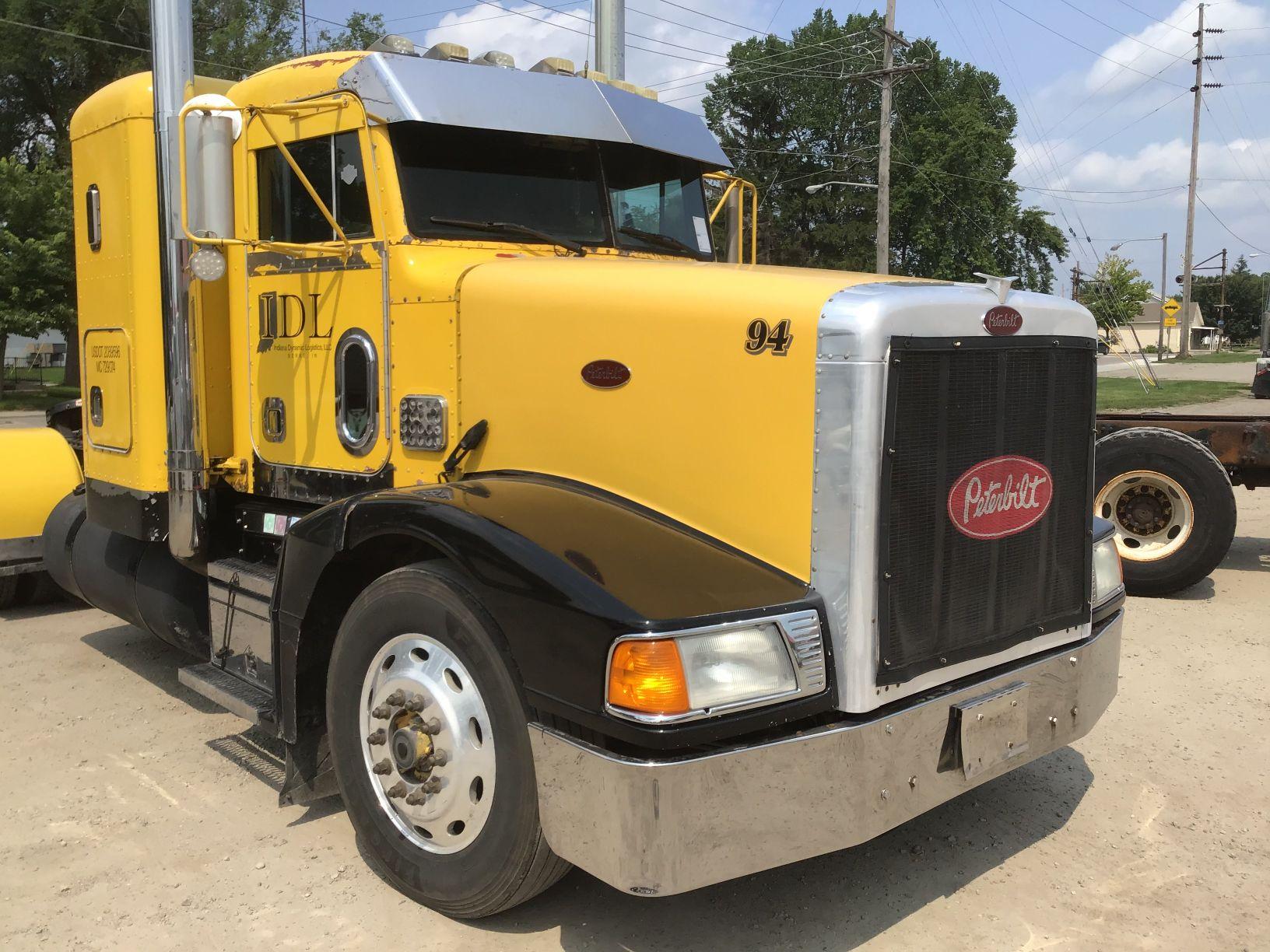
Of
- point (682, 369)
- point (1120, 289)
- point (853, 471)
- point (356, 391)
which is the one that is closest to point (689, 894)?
point (853, 471)

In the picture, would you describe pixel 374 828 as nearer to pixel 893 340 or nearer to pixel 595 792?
pixel 595 792

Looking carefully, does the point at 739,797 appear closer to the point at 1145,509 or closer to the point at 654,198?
the point at 654,198

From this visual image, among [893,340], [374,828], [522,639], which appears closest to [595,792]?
[522,639]

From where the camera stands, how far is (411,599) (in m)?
3.30

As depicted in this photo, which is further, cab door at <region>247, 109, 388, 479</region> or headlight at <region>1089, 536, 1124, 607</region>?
cab door at <region>247, 109, 388, 479</region>

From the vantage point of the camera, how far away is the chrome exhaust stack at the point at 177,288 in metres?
4.68

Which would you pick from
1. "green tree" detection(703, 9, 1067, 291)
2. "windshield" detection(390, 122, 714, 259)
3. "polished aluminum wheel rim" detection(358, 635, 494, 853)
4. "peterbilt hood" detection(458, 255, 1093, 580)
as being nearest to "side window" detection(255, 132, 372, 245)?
"windshield" detection(390, 122, 714, 259)

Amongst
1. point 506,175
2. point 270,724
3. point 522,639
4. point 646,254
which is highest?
point 506,175

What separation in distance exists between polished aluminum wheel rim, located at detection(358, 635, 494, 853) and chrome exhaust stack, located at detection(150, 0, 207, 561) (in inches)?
72.5

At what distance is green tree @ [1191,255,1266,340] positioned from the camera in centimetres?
11644

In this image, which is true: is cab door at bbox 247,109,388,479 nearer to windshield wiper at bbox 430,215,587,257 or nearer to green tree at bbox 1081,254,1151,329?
windshield wiper at bbox 430,215,587,257

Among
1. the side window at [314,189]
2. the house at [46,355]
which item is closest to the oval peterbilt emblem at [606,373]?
the side window at [314,189]

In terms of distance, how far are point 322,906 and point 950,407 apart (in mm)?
2444

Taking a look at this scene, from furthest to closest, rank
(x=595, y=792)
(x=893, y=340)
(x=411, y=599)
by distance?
(x=411, y=599) < (x=893, y=340) < (x=595, y=792)
